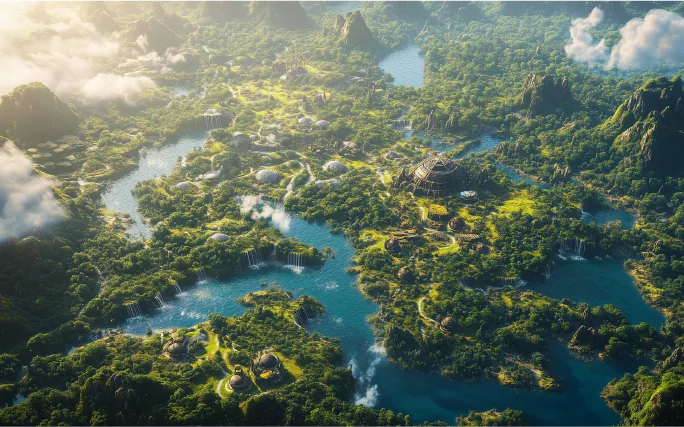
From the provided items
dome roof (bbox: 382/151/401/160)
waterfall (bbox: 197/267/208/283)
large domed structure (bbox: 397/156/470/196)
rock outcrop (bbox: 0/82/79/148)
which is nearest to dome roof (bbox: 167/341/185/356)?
waterfall (bbox: 197/267/208/283)

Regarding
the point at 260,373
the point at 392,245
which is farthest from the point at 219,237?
the point at 260,373

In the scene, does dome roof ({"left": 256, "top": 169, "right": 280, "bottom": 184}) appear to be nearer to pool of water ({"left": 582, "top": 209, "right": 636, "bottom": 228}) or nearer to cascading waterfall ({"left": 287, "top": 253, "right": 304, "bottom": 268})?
cascading waterfall ({"left": 287, "top": 253, "right": 304, "bottom": 268})

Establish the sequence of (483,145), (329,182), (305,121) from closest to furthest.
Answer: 1. (329,182)
2. (483,145)
3. (305,121)

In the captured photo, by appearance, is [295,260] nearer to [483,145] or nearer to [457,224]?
[457,224]

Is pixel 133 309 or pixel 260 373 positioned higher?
pixel 133 309

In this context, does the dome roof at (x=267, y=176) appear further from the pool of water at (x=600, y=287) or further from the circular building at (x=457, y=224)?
the pool of water at (x=600, y=287)

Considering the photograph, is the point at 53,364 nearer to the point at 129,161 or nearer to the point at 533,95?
the point at 129,161
